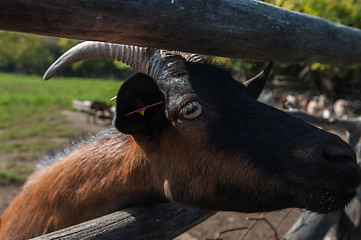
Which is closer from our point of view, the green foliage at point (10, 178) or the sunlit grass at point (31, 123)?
the green foliage at point (10, 178)

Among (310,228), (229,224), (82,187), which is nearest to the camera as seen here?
(82,187)

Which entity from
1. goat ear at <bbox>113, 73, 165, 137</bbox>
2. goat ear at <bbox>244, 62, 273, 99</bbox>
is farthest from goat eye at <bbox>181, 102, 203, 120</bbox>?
goat ear at <bbox>244, 62, 273, 99</bbox>

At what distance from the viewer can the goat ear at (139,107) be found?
1.68 meters

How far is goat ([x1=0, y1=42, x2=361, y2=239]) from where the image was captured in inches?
57.8

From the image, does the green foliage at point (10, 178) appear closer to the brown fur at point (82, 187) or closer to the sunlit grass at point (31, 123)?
the sunlit grass at point (31, 123)

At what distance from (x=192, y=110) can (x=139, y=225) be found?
73 centimetres

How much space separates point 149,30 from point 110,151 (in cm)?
117

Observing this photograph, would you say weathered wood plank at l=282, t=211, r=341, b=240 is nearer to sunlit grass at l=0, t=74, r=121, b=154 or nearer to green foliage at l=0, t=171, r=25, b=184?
sunlit grass at l=0, t=74, r=121, b=154

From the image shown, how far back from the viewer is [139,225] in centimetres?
171

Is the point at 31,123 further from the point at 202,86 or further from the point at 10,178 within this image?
the point at 202,86

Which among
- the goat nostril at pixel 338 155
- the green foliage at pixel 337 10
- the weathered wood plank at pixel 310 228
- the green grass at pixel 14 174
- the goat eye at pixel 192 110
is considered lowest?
the green grass at pixel 14 174

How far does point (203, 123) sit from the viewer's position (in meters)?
1.64

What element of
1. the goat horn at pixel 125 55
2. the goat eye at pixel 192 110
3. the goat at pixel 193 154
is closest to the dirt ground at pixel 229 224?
the goat at pixel 193 154

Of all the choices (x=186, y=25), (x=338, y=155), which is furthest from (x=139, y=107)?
(x=338, y=155)
